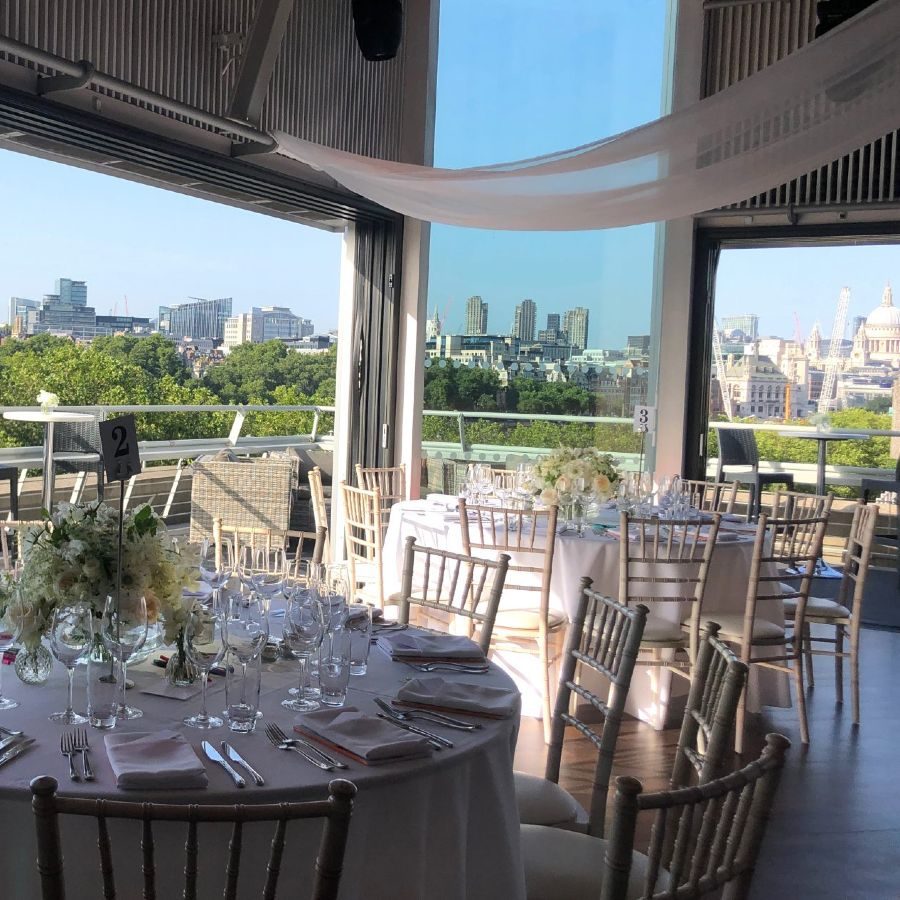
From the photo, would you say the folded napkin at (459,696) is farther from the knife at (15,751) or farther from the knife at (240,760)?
the knife at (15,751)

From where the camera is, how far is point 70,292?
531 inches

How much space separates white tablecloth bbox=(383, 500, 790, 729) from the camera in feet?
16.3

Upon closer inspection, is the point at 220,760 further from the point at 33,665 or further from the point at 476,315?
the point at 476,315

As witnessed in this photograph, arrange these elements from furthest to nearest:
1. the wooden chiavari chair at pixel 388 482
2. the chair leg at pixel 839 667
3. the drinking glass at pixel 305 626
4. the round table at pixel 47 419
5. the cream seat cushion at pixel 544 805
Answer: the round table at pixel 47 419, the wooden chiavari chair at pixel 388 482, the chair leg at pixel 839 667, the cream seat cushion at pixel 544 805, the drinking glass at pixel 305 626

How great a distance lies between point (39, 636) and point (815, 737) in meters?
3.74

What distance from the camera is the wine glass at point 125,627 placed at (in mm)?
2240

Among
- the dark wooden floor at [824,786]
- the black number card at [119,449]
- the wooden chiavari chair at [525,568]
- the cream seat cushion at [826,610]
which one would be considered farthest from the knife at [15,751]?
the cream seat cushion at [826,610]

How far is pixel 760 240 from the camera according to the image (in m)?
7.63

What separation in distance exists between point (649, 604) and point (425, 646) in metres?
2.48

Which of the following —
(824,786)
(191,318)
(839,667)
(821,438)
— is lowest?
(824,786)

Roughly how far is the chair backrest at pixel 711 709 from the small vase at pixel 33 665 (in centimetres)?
145

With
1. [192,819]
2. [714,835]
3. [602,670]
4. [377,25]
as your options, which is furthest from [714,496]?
[192,819]

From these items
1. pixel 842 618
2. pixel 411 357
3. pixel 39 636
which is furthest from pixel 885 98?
pixel 411 357

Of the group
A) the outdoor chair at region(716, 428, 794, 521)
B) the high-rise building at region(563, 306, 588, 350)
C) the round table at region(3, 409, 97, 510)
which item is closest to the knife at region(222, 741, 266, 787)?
the high-rise building at region(563, 306, 588, 350)
